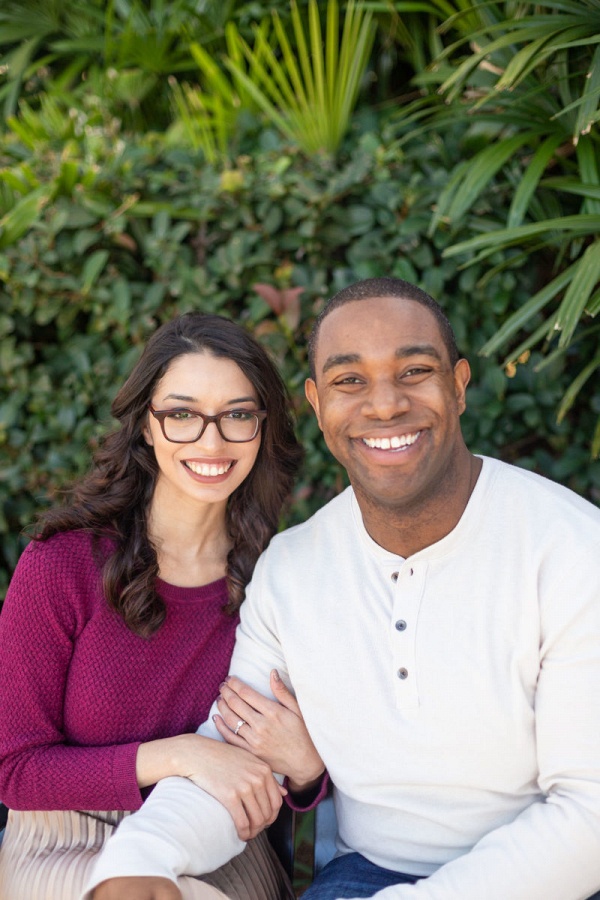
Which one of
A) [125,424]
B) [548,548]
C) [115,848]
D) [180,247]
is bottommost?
[115,848]

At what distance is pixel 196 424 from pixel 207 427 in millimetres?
42

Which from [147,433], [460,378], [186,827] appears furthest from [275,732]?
[460,378]

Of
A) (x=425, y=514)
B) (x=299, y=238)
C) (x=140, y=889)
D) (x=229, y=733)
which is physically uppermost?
(x=299, y=238)

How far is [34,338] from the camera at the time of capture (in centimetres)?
365

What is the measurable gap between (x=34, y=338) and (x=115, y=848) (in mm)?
2515

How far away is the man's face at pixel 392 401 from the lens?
1.96 m

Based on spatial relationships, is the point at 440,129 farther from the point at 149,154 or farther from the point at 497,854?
the point at 497,854

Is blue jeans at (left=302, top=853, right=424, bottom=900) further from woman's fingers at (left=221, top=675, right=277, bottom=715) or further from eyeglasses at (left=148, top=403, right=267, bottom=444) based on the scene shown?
eyeglasses at (left=148, top=403, right=267, bottom=444)

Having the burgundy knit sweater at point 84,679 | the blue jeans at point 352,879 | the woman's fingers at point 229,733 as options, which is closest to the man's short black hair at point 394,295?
the burgundy knit sweater at point 84,679

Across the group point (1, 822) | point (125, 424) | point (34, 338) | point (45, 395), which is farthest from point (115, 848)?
point (34, 338)

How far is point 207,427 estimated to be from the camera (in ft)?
7.34

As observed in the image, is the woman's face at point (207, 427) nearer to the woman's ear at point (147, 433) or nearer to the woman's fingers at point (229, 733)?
the woman's ear at point (147, 433)

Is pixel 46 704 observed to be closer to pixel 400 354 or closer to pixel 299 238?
pixel 400 354

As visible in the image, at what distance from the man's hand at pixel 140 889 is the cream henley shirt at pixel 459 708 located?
2 cm
